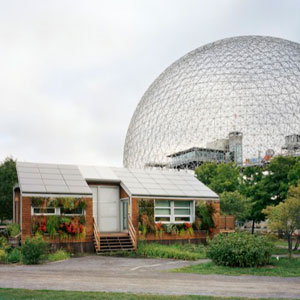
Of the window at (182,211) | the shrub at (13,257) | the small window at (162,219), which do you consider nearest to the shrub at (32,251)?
the shrub at (13,257)

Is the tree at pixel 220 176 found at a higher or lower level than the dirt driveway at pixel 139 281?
higher

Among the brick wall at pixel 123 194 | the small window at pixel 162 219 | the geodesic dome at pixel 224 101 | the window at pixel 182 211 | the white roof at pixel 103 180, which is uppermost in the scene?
the geodesic dome at pixel 224 101

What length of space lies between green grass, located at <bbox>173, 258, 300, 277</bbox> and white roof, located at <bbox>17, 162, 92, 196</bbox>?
34.0 feet

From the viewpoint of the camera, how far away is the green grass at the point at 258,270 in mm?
16688

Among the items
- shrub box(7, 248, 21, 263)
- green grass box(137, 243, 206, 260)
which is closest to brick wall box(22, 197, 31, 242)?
shrub box(7, 248, 21, 263)

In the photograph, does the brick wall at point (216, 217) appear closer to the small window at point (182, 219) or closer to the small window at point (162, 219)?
the small window at point (182, 219)

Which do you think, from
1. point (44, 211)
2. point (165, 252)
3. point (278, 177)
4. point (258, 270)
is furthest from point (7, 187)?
point (258, 270)

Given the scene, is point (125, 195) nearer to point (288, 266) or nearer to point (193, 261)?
point (193, 261)

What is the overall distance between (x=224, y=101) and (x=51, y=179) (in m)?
39.9

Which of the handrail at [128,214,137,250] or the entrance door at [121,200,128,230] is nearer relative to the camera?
the handrail at [128,214,137,250]

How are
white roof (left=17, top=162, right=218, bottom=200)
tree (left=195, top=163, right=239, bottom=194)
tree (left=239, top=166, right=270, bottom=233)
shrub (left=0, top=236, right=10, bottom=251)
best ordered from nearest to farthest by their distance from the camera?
shrub (left=0, top=236, right=10, bottom=251), white roof (left=17, top=162, right=218, bottom=200), tree (left=239, top=166, right=270, bottom=233), tree (left=195, top=163, right=239, bottom=194)

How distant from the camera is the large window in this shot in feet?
96.0

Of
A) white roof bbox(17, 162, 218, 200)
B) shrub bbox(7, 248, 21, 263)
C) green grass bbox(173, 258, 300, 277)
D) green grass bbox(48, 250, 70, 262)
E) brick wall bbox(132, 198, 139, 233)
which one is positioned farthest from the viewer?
brick wall bbox(132, 198, 139, 233)

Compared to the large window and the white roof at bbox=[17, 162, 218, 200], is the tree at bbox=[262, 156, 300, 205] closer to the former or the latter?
the white roof at bbox=[17, 162, 218, 200]
